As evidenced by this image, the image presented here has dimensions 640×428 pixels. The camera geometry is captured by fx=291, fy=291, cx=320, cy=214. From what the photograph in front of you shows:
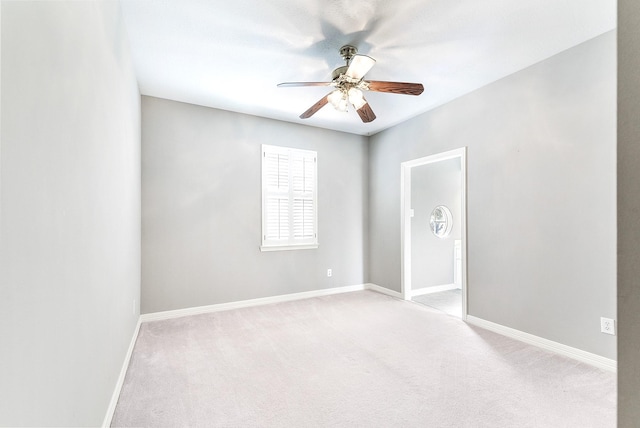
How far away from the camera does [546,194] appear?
282cm

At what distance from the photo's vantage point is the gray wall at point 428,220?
16.3 feet

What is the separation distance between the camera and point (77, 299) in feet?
4.10

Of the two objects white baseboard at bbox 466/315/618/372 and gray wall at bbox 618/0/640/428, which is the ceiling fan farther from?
white baseboard at bbox 466/315/618/372

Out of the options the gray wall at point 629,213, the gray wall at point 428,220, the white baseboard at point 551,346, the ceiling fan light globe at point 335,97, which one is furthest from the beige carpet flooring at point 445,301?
the gray wall at point 629,213

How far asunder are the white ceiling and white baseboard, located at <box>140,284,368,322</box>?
272 cm

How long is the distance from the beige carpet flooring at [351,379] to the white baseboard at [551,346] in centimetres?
9

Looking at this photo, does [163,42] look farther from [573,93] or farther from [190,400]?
[573,93]

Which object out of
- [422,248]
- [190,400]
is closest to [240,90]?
[190,400]

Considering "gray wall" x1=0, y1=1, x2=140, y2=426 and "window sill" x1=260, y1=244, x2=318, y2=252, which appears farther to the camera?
"window sill" x1=260, y1=244, x2=318, y2=252

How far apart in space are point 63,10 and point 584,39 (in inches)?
142

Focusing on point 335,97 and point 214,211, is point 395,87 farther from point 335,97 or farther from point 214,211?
point 214,211

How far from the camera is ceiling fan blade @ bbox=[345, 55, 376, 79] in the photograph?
217 cm

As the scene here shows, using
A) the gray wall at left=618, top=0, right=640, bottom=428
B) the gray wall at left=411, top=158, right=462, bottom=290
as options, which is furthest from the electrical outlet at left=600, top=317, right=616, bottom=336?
the gray wall at left=411, top=158, right=462, bottom=290

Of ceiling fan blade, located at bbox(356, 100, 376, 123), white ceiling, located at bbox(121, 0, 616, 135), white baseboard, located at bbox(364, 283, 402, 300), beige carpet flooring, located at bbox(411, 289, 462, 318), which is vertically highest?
white ceiling, located at bbox(121, 0, 616, 135)
